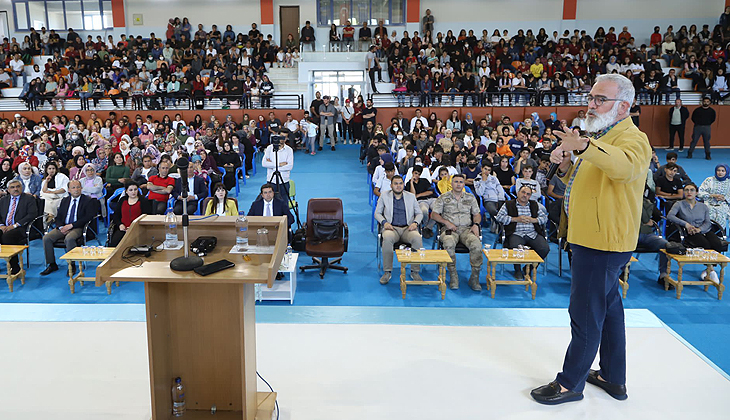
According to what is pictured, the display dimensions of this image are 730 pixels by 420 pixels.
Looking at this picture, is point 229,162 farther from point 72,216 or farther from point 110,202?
point 72,216

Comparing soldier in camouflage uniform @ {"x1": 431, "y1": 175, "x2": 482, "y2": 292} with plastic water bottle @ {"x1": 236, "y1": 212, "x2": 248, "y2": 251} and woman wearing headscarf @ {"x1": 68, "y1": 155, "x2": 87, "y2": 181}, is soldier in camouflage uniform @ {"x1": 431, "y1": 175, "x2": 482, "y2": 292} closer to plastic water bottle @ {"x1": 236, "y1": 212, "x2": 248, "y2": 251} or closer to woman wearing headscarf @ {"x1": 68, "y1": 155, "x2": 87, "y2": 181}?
plastic water bottle @ {"x1": 236, "y1": 212, "x2": 248, "y2": 251}

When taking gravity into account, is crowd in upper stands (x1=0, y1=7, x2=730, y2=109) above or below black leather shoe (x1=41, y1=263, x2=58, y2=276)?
above

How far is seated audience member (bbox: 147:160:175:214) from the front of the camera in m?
7.33

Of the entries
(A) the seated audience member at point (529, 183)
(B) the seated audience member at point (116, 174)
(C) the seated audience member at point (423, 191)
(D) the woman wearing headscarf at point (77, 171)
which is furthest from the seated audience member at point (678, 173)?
(D) the woman wearing headscarf at point (77, 171)

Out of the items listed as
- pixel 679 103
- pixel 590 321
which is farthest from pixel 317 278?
pixel 679 103

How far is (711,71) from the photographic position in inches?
645

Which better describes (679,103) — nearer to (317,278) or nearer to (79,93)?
(317,278)

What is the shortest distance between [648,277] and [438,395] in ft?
14.3

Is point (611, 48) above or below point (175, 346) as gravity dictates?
above

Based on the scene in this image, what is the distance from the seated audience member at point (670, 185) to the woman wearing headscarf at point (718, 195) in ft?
1.39

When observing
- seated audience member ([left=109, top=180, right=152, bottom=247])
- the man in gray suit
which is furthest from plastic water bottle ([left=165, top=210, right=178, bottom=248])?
seated audience member ([left=109, top=180, right=152, bottom=247])

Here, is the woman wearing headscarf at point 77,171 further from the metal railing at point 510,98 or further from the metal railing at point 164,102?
the metal railing at point 510,98

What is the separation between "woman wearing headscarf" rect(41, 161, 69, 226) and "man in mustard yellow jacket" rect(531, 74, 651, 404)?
262 inches

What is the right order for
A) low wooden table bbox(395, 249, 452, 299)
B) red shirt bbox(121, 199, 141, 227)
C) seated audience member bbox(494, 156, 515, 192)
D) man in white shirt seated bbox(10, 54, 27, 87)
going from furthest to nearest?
man in white shirt seated bbox(10, 54, 27, 87) → seated audience member bbox(494, 156, 515, 192) → red shirt bbox(121, 199, 141, 227) → low wooden table bbox(395, 249, 452, 299)
